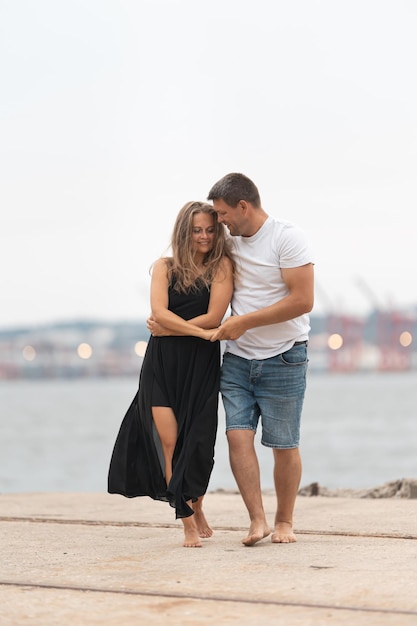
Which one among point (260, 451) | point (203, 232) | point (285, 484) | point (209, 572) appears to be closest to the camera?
point (209, 572)

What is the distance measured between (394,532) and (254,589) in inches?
57.7

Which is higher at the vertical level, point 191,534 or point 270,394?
point 270,394

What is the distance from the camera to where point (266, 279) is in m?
4.94

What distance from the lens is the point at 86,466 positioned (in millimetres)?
31516

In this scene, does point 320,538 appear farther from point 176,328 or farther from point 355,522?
point 176,328

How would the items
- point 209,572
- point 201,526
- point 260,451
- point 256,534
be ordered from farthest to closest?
point 260,451 → point 201,526 → point 256,534 → point 209,572

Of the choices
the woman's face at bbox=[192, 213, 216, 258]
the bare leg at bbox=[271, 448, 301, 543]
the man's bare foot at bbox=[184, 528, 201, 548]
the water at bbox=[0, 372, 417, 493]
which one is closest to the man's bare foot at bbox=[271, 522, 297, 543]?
→ the bare leg at bbox=[271, 448, 301, 543]

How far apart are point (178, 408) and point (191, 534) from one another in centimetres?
53

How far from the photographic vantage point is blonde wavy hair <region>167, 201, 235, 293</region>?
16.1 ft

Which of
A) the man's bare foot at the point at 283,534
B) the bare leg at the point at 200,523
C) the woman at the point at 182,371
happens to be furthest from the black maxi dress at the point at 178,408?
the man's bare foot at the point at 283,534

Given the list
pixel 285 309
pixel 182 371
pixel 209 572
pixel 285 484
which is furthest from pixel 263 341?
pixel 209 572

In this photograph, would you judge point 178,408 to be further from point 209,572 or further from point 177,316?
point 209,572

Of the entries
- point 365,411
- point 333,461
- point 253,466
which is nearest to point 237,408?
point 253,466

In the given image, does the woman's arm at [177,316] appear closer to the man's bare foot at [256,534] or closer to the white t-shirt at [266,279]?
the white t-shirt at [266,279]
